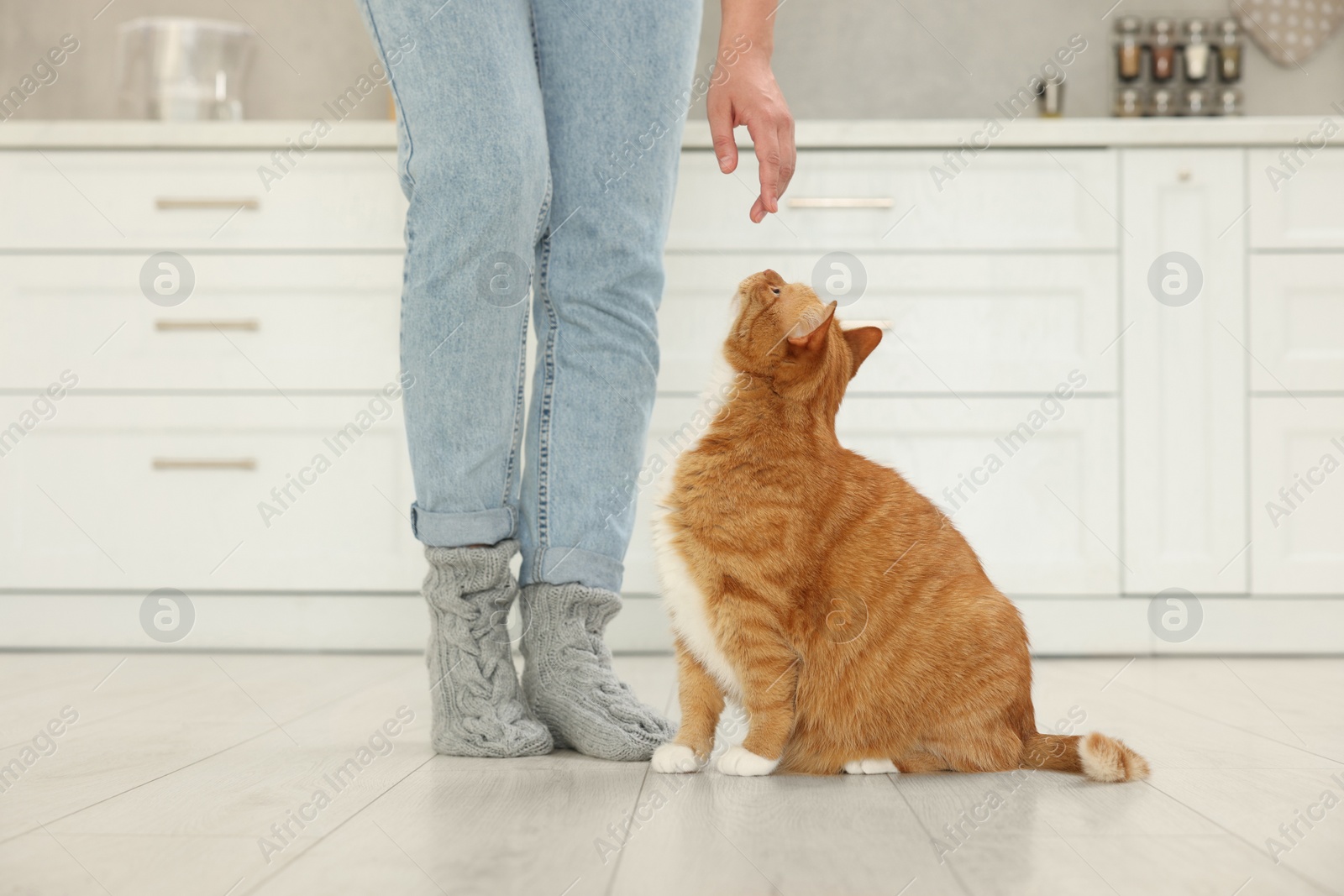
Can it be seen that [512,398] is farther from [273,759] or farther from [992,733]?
[992,733]

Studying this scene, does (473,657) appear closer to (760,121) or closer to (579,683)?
(579,683)

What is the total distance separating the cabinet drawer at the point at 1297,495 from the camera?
1.89 metres

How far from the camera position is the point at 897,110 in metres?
2.58

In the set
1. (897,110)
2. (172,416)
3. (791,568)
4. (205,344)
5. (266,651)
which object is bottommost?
(266,651)

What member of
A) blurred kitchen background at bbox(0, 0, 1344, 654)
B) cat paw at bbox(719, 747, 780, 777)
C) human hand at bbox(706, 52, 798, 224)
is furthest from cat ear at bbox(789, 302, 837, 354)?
blurred kitchen background at bbox(0, 0, 1344, 654)

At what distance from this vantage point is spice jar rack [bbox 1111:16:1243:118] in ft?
7.89

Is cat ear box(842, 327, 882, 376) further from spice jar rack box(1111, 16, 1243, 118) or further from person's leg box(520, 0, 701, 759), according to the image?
spice jar rack box(1111, 16, 1243, 118)

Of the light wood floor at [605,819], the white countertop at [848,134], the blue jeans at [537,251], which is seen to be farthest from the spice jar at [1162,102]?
the blue jeans at [537,251]

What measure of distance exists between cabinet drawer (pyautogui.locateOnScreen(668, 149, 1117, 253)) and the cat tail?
1176 millimetres

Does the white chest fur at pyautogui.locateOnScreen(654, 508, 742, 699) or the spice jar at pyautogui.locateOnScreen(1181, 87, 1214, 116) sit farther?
the spice jar at pyautogui.locateOnScreen(1181, 87, 1214, 116)

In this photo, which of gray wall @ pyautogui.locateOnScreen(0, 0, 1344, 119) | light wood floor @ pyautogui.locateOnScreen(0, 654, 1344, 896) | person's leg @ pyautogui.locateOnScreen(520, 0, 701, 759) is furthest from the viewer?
gray wall @ pyautogui.locateOnScreen(0, 0, 1344, 119)

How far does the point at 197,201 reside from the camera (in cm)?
194

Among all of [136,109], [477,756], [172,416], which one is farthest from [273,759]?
[136,109]

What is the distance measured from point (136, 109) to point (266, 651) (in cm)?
146
